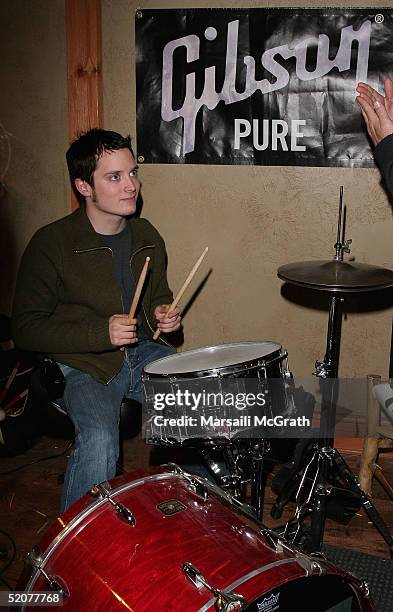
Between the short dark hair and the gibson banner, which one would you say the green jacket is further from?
the gibson banner

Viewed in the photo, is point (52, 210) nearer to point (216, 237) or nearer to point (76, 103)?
point (76, 103)

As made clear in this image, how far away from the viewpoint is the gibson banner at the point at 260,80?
281 cm

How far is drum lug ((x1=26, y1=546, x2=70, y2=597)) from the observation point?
159cm

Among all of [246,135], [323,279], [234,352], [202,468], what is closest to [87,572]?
[234,352]

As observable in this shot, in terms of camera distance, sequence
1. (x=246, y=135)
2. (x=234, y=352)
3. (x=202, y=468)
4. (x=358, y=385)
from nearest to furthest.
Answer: (x=234, y=352) < (x=202, y=468) < (x=246, y=135) < (x=358, y=385)

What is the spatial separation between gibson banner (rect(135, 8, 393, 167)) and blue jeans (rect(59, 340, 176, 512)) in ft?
3.73

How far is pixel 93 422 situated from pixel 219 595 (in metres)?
0.92

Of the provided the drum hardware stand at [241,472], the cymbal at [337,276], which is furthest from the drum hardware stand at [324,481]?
the drum hardware stand at [241,472]

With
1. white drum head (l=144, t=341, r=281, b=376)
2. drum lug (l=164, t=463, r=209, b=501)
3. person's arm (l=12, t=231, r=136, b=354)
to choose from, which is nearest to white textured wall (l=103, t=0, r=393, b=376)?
person's arm (l=12, t=231, r=136, b=354)

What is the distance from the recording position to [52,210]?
3.25 meters

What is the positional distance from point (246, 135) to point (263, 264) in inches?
23.2

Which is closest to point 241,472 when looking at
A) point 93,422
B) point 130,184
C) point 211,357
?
point 211,357

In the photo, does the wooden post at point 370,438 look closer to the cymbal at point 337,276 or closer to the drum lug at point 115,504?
the cymbal at point 337,276

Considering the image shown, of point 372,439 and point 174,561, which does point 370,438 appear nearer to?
point 372,439
